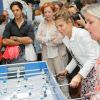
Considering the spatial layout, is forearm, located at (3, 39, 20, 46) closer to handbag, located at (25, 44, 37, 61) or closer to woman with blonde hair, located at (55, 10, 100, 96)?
handbag, located at (25, 44, 37, 61)

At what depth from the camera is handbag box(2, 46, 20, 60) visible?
352 centimetres

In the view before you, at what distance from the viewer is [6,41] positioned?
11.6ft

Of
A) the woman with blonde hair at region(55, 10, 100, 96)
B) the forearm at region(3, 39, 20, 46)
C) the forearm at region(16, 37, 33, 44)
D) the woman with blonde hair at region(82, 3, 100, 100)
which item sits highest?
the woman with blonde hair at region(82, 3, 100, 100)

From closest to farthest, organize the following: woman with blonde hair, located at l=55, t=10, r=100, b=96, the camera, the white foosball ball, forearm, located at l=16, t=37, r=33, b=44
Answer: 1. the white foosball ball
2. woman with blonde hair, located at l=55, t=10, r=100, b=96
3. forearm, located at l=16, t=37, r=33, b=44
4. the camera

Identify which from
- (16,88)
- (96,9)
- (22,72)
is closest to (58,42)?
(22,72)

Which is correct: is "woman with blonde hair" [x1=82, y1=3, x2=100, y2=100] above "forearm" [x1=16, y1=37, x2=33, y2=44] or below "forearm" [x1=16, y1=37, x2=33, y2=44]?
above

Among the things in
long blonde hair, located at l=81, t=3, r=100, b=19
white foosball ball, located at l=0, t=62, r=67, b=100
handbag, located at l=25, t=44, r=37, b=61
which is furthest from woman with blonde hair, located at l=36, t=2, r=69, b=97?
long blonde hair, located at l=81, t=3, r=100, b=19

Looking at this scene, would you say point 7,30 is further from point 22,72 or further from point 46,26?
point 22,72

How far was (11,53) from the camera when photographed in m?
3.52

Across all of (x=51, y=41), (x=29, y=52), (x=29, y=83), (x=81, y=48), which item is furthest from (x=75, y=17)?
(x=29, y=83)

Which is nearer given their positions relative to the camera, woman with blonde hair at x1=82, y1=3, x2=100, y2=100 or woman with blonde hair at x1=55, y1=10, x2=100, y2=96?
woman with blonde hair at x1=82, y1=3, x2=100, y2=100

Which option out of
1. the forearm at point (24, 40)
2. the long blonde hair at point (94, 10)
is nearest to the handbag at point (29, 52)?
the forearm at point (24, 40)

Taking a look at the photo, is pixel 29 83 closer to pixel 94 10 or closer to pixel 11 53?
pixel 94 10

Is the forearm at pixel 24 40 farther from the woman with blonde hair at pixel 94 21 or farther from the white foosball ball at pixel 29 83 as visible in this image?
the woman with blonde hair at pixel 94 21
